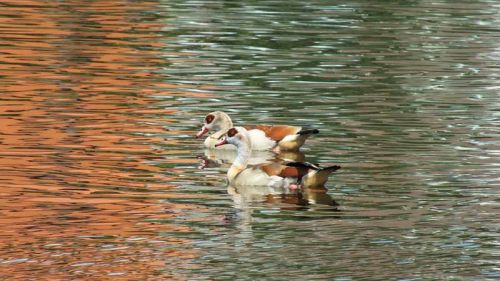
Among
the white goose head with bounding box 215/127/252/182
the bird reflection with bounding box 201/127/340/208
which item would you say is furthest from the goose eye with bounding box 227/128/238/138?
the bird reflection with bounding box 201/127/340/208

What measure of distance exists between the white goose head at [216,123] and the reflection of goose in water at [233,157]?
31 cm

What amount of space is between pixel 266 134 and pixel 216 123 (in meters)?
0.89

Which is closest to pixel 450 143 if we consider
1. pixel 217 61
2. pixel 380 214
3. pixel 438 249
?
pixel 380 214

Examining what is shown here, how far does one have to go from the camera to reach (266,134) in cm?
2150

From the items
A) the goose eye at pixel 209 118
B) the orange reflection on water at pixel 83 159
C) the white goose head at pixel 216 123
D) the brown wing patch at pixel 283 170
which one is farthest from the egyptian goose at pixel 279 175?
the goose eye at pixel 209 118

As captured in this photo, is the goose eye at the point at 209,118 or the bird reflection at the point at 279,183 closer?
the bird reflection at the point at 279,183

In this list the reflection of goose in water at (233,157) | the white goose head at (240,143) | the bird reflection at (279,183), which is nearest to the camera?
the bird reflection at (279,183)

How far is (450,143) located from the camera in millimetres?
21500

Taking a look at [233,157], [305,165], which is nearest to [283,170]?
[305,165]

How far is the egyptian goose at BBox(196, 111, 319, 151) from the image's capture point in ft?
69.6

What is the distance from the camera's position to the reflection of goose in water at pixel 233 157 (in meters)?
21.0

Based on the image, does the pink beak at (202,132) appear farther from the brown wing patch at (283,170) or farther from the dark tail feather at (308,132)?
the brown wing patch at (283,170)

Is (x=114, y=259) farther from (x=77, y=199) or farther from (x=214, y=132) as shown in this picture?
(x=214, y=132)

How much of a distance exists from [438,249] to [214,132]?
7835 millimetres
